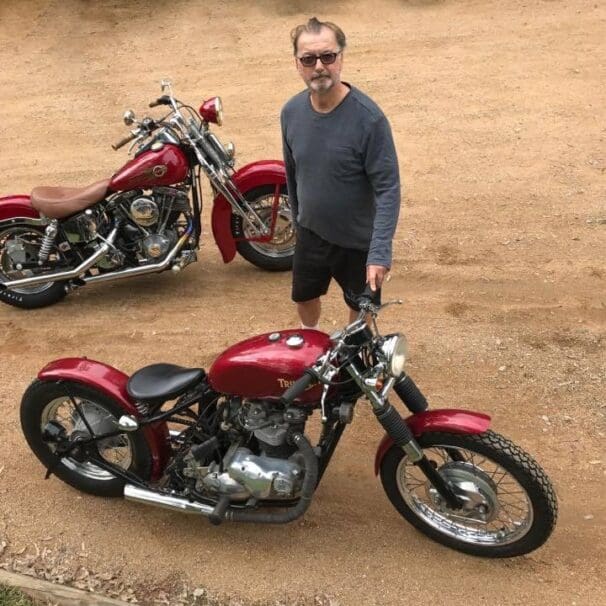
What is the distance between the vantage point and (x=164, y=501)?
9.86 feet

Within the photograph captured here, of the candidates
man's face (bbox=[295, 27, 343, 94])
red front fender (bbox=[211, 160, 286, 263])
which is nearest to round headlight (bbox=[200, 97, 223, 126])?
red front fender (bbox=[211, 160, 286, 263])

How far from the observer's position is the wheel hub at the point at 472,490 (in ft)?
9.21

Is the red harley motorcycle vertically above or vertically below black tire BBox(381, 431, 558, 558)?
above

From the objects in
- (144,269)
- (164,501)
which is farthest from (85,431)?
(144,269)

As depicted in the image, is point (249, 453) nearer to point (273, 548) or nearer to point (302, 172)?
point (273, 548)

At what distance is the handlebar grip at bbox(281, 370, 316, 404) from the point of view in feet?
7.71

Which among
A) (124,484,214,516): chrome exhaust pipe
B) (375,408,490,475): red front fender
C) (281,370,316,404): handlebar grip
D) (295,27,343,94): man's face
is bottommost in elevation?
(124,484,214,516): chrome exhaust pipe

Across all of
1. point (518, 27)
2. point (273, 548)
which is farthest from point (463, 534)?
point (518, 27)

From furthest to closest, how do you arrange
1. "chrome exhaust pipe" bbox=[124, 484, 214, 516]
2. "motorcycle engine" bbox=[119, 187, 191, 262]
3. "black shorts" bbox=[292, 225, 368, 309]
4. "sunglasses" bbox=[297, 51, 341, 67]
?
"motorcycle engine" bbox=[119, 187, 191, 262] → "black shorts" bbox=[292, 225, 368, 309] → "chrome exhaust pipe" bbox=[124, 484, 214, 516] → "sunglasses" bbox=[297, 51, 341, 67]

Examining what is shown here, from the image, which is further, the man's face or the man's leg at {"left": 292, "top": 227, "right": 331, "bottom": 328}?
the man's leg at {"left": 292, "top": 227, "right": 331, "bottom": 328}

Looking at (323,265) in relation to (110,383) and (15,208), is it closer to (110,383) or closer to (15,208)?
(110,383)

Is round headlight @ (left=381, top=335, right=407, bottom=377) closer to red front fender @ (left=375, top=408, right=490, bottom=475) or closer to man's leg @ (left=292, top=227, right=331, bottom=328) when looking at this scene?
red front fender @ (left=375, top=408, right=490, bottom=475)

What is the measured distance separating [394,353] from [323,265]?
1.11m

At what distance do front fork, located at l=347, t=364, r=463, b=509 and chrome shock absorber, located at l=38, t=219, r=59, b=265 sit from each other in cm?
312
